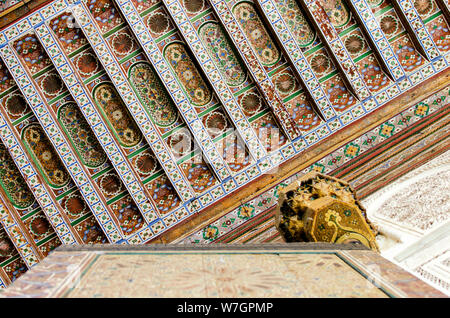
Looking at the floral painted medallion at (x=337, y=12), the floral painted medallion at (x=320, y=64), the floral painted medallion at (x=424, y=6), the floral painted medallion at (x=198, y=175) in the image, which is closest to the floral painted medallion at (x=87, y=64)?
the floral painted medallion at (x=198, y=175)

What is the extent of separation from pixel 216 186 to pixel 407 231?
2.47 meters

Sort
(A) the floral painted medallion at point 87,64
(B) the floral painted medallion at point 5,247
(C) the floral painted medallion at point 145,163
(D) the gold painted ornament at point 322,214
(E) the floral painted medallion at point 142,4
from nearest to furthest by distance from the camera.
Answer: (D) the gold painted ornament at point 322,214
(E) the floral painted medallion at point 142,4
(A) the floral painted medallion at point 87,64
(C) the floral painted medallion at point 145,163
(B) the floral painted medallion at point 5,247

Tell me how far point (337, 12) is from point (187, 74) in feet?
7.14

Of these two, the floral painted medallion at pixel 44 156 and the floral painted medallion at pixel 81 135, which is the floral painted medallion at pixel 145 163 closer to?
the floral painted medallion at pixel 81 135

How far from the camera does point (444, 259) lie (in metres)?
2.41

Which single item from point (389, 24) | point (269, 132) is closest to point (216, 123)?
point (269, 132)

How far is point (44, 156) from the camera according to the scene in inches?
188

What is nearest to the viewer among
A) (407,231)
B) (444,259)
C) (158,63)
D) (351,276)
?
(351,276)

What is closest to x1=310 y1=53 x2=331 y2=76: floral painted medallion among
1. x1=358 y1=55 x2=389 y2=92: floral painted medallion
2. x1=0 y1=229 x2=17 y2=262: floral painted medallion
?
x1=358 y1=55 x2=389 y2=92: floral painted medallion

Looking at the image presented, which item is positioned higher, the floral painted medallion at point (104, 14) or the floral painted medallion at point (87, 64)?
the floral painted medallion at point (104, 14)

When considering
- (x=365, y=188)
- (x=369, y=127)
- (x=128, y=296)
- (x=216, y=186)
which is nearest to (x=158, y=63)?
(x=216, y=186)

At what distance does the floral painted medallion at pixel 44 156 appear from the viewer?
15.5 ft

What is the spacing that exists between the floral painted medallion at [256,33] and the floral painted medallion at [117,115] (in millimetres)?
1947
